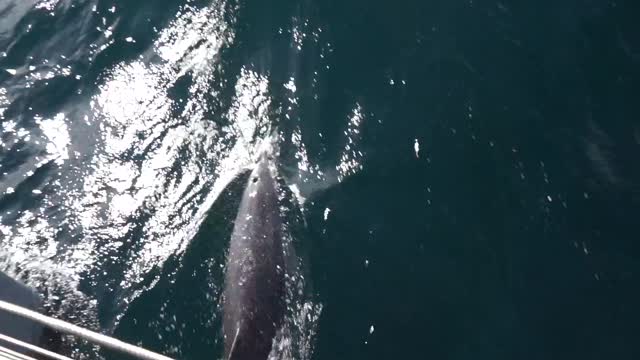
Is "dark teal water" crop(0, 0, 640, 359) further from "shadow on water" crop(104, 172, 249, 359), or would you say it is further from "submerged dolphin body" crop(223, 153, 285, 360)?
"submerged dolphin body" crop(223, 153, 285, 360)

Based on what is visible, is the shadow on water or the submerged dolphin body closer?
the submerged dolphin body

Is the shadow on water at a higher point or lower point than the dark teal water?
lower

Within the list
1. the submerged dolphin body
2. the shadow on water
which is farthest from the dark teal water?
the submerged dolphin body

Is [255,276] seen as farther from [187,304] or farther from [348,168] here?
[348,168]

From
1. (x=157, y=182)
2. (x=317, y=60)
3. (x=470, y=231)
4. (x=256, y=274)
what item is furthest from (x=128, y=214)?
(x=470, y=231)

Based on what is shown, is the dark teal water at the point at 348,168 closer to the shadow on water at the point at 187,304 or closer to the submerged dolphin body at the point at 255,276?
the shadow on water at the point at 187,304
